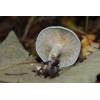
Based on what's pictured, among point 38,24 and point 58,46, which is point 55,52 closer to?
point 58,46

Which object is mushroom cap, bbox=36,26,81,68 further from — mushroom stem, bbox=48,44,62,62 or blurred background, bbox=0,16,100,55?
blurred background, bbox=0,16,100,55

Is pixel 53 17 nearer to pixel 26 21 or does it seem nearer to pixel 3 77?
pixel 26 21

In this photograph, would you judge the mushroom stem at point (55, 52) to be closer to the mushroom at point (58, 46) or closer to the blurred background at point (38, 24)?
the mushroom at point (58, 46)

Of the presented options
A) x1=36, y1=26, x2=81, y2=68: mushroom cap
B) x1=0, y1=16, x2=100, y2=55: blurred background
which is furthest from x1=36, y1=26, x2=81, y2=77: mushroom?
x1=0, y1=16, x2=100, y2=55: blurred background

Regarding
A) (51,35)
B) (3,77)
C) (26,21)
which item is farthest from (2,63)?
(26,21)

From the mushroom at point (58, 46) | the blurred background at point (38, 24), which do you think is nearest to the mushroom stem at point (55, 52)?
the mushroom at point (58, 46)

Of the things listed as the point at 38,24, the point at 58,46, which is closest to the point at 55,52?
the point at 58,46

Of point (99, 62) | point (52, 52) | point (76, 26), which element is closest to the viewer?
point (99, 62)
